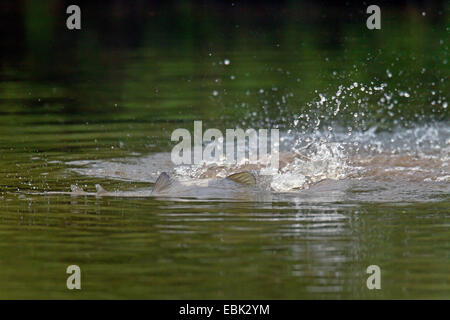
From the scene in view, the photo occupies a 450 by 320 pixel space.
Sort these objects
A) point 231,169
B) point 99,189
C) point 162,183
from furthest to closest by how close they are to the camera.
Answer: point 231,169 → point 99,189 → point 162,183

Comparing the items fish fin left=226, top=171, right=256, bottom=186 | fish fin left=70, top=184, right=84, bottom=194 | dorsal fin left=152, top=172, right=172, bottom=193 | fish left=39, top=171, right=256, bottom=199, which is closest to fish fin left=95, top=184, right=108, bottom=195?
fish left=39, top=171, right=256, bottom=199

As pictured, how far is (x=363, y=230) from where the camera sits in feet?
21.7

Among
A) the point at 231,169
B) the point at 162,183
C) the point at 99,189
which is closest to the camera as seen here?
the point at 162,183

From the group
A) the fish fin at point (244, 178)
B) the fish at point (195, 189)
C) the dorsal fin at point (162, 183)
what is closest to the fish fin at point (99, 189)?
the fish at point (195, 189)

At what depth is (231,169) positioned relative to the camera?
919 centimetres

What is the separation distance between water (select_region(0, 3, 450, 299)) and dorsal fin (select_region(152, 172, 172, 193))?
0.13m

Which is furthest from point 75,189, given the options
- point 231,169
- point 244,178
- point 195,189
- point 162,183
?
point 231,169

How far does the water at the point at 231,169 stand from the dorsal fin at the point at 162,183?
128mm

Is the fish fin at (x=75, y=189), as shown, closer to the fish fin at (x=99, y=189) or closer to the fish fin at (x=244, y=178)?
the fish fin at (x=99, y=189)

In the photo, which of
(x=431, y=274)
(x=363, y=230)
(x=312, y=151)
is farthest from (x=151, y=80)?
(x=431, y=274)

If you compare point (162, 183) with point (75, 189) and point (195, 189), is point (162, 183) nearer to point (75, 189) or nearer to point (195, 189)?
point (195, 189)

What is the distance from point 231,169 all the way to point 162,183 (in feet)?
4.79

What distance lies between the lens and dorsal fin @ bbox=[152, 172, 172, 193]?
783cm

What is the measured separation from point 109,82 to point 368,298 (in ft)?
32.8
